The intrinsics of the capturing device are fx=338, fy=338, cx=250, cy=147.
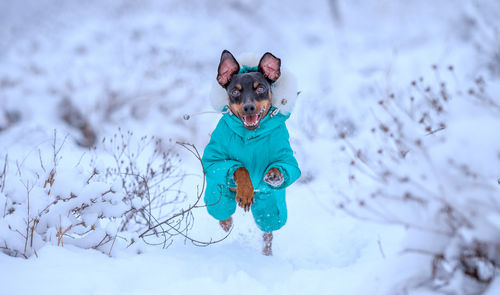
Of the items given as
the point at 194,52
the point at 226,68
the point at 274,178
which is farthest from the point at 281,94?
the point at 194,52

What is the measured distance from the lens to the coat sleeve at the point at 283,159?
2403mm

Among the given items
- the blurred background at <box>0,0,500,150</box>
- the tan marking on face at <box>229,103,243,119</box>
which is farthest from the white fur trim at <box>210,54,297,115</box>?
the blurred background at <box>0,0,500,150</box>

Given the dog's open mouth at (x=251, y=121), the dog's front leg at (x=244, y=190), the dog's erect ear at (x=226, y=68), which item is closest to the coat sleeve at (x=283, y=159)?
the dog's front leg at (x=244, y=190)

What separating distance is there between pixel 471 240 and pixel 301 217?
9.00ft

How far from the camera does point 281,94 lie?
2.55 metres

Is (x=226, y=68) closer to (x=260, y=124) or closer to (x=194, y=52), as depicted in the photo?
(x=260, y=124)

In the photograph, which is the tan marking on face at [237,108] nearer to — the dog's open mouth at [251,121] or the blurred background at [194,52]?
the dog's open mouth at [251,121]

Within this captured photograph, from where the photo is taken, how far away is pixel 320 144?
5.95 meters

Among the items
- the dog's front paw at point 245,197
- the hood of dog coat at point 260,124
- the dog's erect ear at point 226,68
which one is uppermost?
the dog's erect ear at point 226,68

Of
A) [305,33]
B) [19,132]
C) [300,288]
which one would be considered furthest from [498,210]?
[305,33]

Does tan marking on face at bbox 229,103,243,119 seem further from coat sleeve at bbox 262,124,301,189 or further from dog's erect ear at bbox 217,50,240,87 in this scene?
coat sleeve at bbox 262,124,301,189

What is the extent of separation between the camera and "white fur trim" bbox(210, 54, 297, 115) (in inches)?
99.8

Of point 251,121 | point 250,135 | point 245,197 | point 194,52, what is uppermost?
point 194,52

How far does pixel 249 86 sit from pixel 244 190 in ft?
2.42
